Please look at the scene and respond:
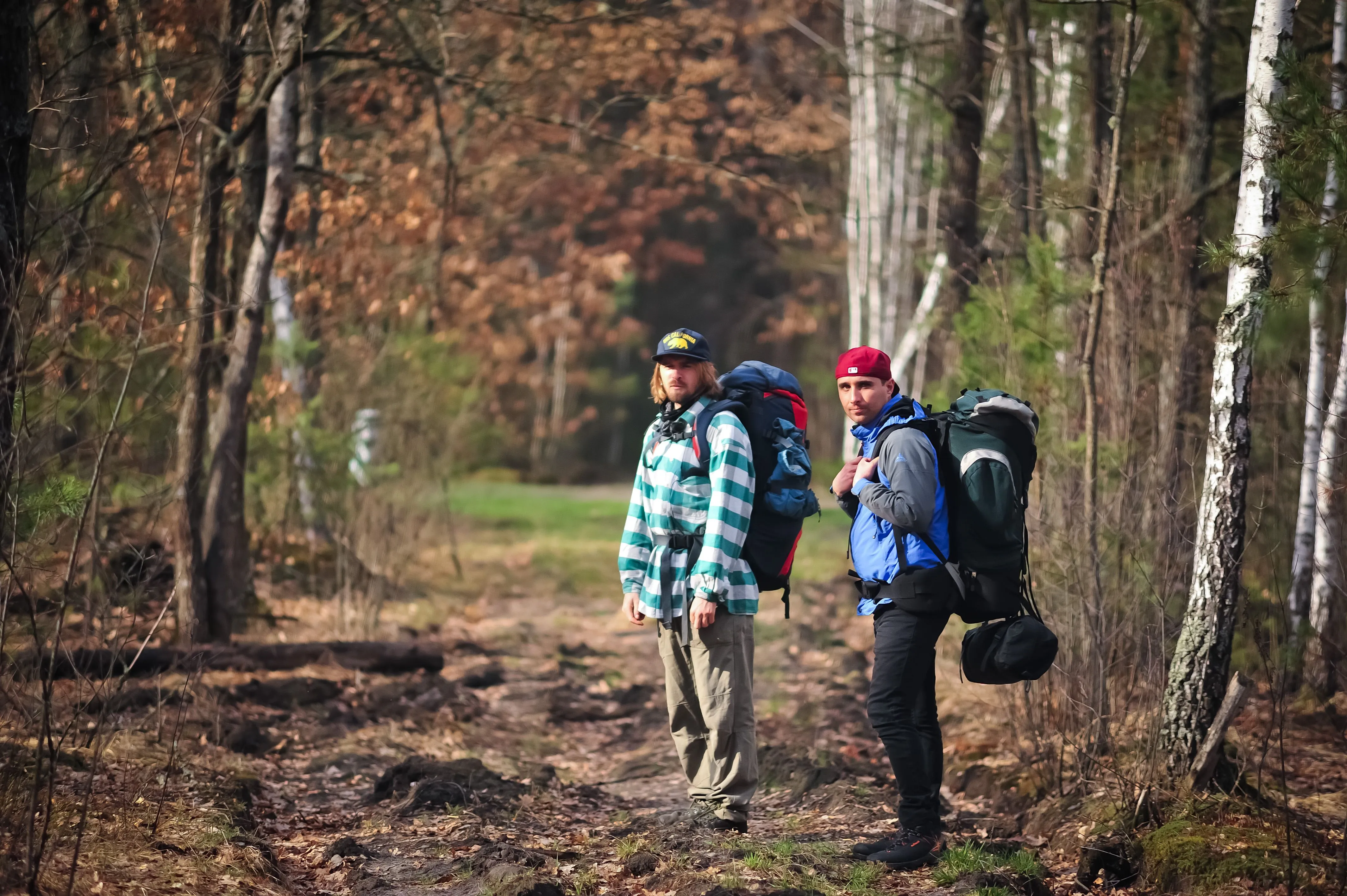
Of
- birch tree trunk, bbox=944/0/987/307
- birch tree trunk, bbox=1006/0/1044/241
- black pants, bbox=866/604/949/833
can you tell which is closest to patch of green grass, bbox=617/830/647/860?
black pants, bbox=866/604/949/833

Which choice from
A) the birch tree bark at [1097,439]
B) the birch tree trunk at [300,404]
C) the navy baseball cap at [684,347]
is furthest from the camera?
the birch tree trunk at [300,404]

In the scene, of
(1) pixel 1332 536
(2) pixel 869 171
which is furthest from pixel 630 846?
(2) pixel 869 171

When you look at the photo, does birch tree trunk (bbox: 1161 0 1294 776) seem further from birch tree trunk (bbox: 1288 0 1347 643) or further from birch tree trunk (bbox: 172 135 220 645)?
birch tree trunk (bbox: 172 135 220 645)

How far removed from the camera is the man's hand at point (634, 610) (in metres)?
5.51

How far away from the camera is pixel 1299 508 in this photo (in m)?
8.23

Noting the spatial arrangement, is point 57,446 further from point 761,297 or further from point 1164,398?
point 761,297

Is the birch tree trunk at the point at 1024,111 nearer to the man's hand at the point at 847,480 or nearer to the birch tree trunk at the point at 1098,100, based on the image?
the birch tree trunk at the point at 1098,100

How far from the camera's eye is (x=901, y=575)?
4945 millimetres

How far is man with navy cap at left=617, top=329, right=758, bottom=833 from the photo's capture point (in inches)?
209

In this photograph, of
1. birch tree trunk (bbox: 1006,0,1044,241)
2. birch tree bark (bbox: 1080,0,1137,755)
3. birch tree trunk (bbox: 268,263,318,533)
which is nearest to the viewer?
birch tree bark (bbox: 1080,0,1137,755)

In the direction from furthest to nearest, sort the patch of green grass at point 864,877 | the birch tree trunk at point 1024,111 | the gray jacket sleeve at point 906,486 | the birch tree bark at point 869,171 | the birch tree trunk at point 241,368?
1. the birch tree bark at point 869,171
2. the birch tree trunk at point 1024,111
3. the birch tree trunk at point 241,368
4. the patch of green grass at point 864,877
5. the gray jacket sleeve at point 906,486

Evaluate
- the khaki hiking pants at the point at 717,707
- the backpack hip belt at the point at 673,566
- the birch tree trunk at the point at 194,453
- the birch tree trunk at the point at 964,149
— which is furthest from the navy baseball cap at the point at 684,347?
the birch tree trunk at the point at 964,149

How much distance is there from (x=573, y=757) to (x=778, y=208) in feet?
74.9

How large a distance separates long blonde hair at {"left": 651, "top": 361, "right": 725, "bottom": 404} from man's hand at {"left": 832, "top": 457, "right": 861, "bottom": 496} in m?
0.71
